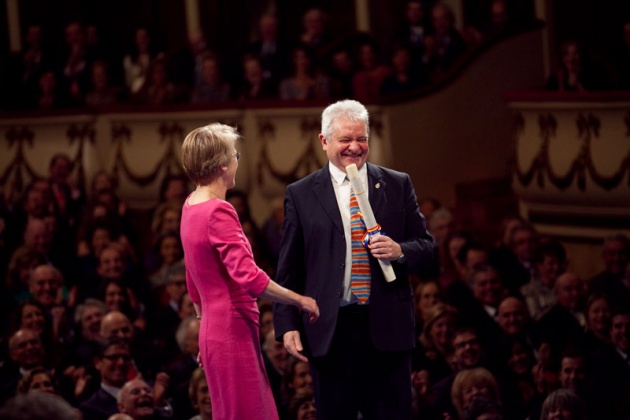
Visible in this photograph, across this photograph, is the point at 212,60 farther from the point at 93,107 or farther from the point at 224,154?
the point at 224,154

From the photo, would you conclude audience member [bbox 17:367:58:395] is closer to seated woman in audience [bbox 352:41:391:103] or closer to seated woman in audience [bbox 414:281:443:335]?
seated woman in audience [bbox 414:281:443:335]

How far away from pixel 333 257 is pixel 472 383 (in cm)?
213

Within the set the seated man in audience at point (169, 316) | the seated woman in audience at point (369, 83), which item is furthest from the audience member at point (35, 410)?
the seated woman in audience at point (369, 83)

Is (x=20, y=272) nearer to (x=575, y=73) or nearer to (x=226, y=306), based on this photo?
(x=575, y=73)

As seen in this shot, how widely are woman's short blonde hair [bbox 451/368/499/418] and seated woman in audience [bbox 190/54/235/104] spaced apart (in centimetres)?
474

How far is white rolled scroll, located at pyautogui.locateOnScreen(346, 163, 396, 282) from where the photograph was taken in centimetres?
421

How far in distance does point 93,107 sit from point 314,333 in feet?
23.6

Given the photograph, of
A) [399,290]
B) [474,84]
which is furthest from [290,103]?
[399,290]

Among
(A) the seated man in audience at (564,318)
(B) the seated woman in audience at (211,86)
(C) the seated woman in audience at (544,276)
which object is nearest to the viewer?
(A) the seated man in audience at (564,318)

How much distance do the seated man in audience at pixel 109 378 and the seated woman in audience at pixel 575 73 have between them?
3774 millimetres

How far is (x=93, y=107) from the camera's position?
36.6 feet

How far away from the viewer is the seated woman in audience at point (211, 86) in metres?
10.4

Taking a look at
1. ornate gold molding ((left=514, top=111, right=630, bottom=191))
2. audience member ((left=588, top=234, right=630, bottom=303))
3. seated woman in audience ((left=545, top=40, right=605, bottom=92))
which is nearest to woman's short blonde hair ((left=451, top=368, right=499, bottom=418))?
audience member ((left=588, top=234, right=630, bottom=303))

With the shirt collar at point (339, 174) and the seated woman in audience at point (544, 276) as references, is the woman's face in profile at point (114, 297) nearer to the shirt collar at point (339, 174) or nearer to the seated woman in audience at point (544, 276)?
the seated woman in audience at point (544, 276)
